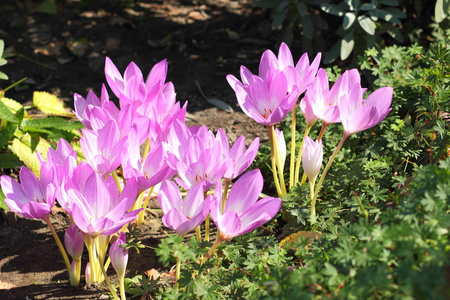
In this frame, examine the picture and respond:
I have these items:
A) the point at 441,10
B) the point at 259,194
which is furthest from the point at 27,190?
the point at 441,10

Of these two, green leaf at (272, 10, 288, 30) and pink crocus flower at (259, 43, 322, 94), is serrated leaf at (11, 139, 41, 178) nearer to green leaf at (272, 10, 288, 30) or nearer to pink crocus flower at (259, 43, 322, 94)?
pink crocus flower at (259, 43, 322, 94)

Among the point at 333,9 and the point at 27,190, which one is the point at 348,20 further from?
the point at 27,190

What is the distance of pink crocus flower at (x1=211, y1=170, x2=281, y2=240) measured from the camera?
170cm

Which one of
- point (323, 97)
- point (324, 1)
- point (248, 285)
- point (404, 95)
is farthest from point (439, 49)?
point (248, 285)

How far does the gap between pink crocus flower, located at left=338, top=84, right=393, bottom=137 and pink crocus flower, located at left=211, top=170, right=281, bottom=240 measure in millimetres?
421

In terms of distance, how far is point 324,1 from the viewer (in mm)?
3672

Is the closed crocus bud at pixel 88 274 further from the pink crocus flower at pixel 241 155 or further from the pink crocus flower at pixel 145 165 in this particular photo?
the pink crocus flower at pixel 241 155

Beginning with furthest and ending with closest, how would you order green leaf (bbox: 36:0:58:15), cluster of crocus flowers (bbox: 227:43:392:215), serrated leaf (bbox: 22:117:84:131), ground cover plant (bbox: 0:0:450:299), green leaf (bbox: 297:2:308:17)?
1. green leaf (bbox: 36:0:58:15)
2. green leaf (bbox: 297:2:308:17)
3. serrated leaf (bbox: 22:117:84:131)
4. cluster of crocus flowers (bbox: 227:43:392:215)
5. ground cover plant (bbox: 0:0:450:299)

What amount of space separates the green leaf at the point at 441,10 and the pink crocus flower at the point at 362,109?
5.46 feet

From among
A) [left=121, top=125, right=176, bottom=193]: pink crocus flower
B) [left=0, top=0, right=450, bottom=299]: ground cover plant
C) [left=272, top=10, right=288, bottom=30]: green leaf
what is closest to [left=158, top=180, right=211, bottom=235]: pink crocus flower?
[left=0, top=0, right=450, bottom=299]: ground cover plant

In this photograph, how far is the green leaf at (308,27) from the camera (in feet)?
12.1

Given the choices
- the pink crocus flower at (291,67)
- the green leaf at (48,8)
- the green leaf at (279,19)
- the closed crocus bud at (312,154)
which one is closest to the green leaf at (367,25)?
the green leaf at (279,19)

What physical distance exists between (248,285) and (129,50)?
2.95 m

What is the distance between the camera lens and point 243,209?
1.80 meters
